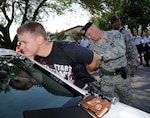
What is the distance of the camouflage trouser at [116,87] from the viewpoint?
3.72m

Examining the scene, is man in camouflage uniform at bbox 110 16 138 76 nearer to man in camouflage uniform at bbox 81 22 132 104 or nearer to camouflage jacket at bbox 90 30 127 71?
man in camouflage uniform at bbox 81 22 132 104

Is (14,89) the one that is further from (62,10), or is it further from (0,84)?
(62,10)

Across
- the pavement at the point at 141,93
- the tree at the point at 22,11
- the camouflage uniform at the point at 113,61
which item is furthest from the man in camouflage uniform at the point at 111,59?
the tree at the point at 22,11

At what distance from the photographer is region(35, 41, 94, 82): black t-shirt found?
2582 millimetres

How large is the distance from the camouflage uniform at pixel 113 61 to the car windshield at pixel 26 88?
3.38 feet

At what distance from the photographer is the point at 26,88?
7.38 ft

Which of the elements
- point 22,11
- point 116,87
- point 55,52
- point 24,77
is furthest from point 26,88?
point 22,11

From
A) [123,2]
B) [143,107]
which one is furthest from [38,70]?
[123,2]

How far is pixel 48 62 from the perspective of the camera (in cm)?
267

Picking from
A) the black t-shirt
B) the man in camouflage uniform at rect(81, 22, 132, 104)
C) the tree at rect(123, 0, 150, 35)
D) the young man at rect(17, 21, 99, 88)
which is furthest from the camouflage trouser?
the tree at rect(123, 0, 150, 35)

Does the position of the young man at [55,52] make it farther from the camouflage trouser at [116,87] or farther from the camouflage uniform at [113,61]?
the camouflage trouser at [116,87]

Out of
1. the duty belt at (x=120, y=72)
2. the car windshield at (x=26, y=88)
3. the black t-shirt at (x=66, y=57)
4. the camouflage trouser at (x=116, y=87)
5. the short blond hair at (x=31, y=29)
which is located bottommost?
the camouflage trouser at (x=116, y=87)

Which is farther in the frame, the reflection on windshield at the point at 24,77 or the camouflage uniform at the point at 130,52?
the camouflage uniform at the point at 130,52

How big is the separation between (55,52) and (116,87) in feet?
4.58
